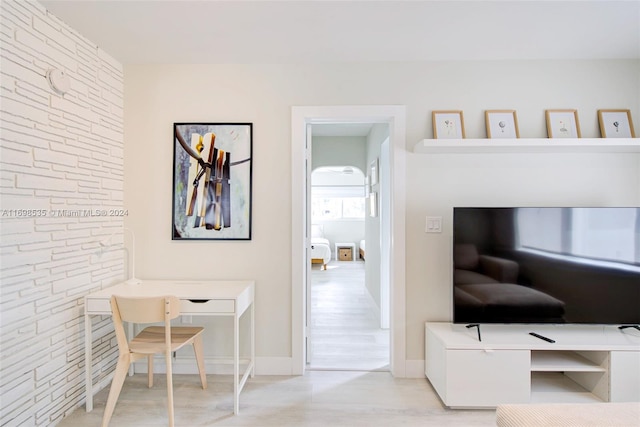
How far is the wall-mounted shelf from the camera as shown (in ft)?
7.05

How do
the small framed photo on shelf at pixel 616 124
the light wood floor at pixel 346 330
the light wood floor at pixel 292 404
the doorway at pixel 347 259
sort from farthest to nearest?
the doorway at pixel 347 259 → the light wood floor at pixel 346 330 → the small framed photo on shelf at pixel 616 124 → the light wood floor at pixel 292 404

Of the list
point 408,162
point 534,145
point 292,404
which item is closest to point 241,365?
point 292,404

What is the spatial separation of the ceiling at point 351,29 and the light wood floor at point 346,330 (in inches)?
97.5

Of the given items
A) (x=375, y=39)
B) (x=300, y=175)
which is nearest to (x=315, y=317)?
(x=300, y=175)

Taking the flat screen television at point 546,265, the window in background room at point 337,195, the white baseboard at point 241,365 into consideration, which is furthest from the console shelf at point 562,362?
the window in background room at point 337,195

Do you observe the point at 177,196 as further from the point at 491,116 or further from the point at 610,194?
the point at 610,194

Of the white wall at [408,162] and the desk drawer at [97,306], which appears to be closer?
the desk drawer at [97,306]

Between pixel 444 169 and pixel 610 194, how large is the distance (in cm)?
126

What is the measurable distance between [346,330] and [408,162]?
78.6 inches

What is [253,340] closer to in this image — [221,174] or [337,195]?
[221,174]

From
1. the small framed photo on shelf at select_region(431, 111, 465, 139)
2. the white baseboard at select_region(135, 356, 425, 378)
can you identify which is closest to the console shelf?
the white baseboard at select_region(135, 356, 425, 378)

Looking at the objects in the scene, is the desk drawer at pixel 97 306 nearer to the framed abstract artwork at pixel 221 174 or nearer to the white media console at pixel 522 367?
Result: the framed abstract artwork at pixel 221 174

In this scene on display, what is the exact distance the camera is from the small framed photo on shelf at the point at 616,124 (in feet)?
7.75

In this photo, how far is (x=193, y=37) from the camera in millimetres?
2115
